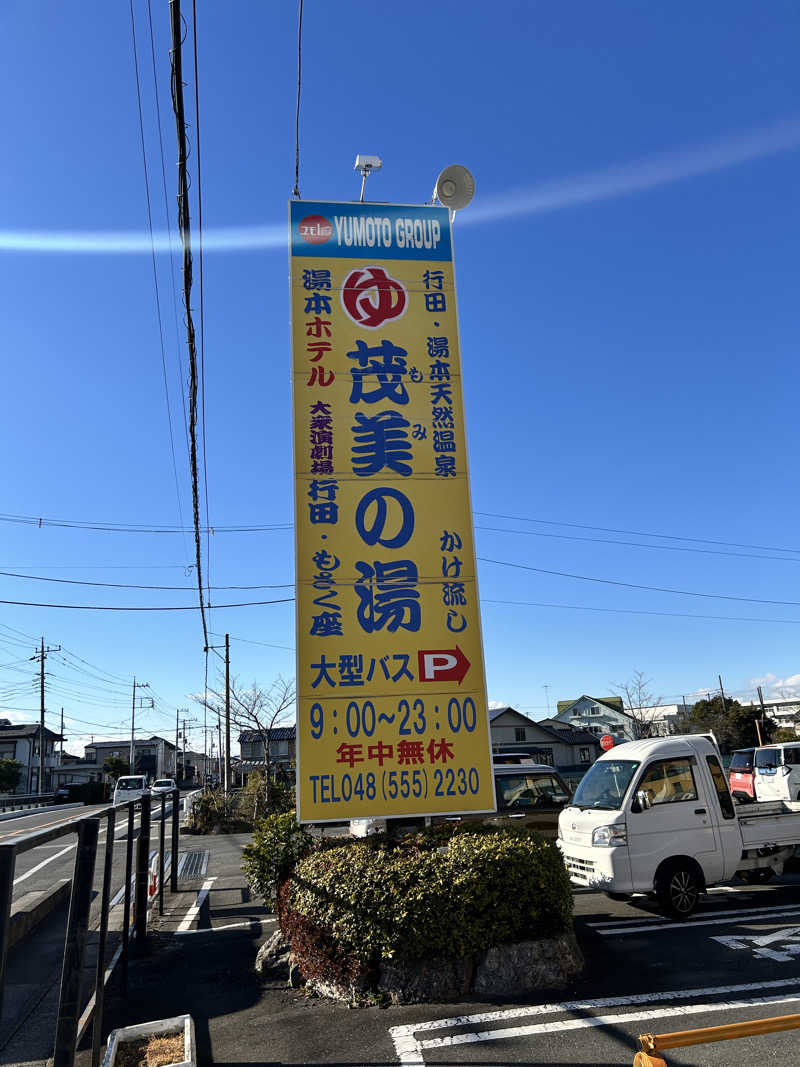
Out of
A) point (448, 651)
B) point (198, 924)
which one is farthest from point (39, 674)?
point (448, 651)

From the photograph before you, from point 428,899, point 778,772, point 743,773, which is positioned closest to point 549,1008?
point 428,899

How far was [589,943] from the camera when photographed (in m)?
7.54

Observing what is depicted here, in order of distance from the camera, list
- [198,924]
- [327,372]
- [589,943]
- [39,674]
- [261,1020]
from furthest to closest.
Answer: [39,674]
[198,924]
[327,372]
[589,943]
[261,1020]

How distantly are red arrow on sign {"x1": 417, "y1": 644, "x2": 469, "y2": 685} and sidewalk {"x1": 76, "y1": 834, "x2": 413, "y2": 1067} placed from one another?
2.93 metres

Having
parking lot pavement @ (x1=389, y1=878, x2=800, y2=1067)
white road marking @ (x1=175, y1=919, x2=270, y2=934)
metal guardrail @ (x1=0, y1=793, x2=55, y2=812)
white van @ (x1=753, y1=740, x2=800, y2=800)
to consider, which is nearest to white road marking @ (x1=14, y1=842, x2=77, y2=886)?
white road marking @ (x1=175, y1=919, x2=270, y2=934)

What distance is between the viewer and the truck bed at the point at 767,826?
9.33 meters

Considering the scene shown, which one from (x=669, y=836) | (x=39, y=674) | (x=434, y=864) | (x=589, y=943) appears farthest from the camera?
(x=39, y=674)

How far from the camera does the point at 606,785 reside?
9.61 m

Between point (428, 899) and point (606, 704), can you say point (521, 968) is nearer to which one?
point (428, 899)

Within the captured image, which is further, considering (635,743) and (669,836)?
(635,743)

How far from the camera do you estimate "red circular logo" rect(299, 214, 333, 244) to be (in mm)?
8609

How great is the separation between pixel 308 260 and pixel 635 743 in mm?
7582

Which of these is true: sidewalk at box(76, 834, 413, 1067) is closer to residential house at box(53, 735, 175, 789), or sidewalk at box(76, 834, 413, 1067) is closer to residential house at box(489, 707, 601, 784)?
residential house at box(489, 707, 601, 784)

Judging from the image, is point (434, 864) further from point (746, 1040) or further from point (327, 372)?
point (327, 372)
